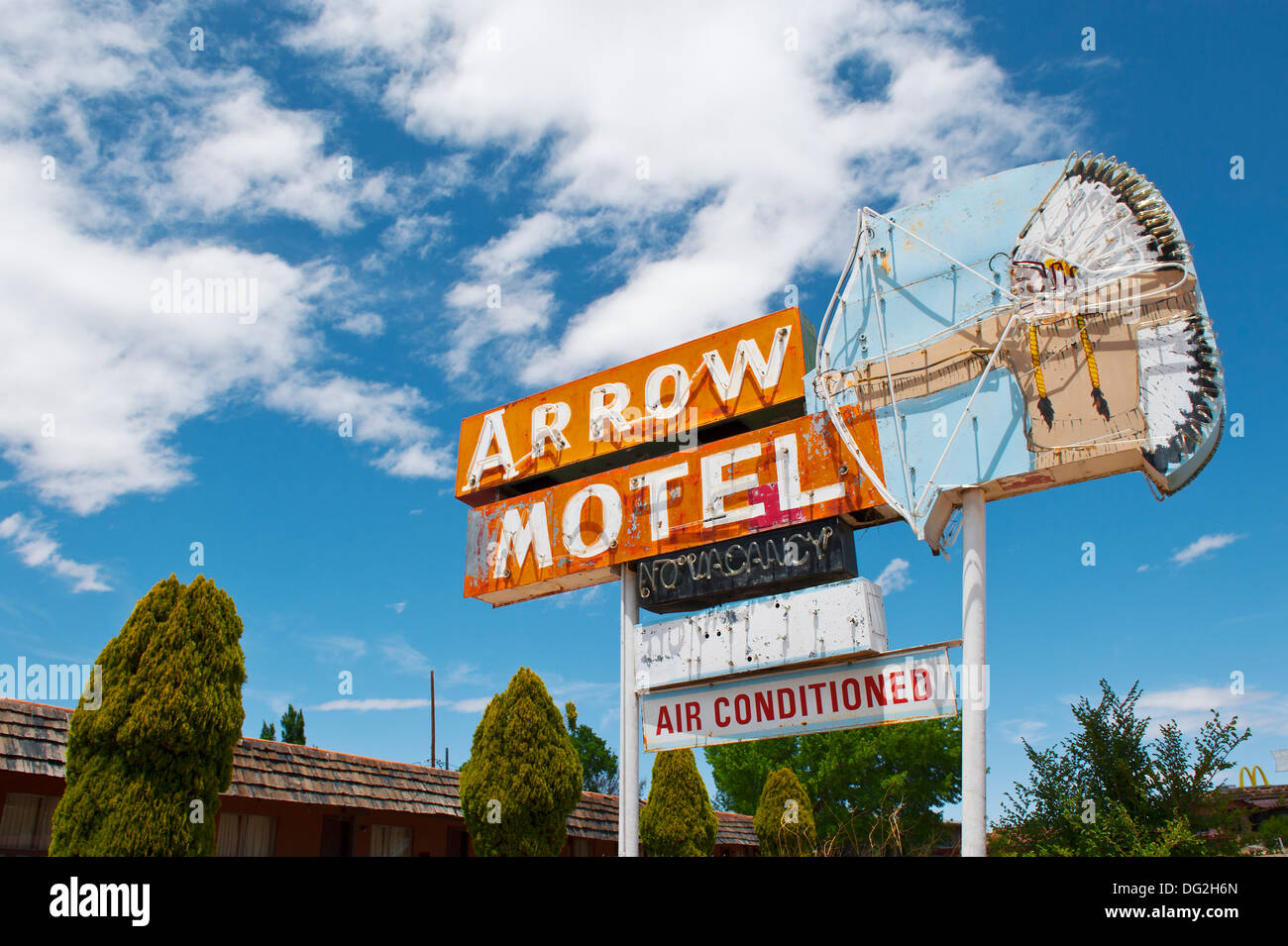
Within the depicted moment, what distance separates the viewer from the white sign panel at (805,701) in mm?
12898

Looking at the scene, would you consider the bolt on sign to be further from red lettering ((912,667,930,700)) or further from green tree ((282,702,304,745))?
green tree ((282,702,304,745))

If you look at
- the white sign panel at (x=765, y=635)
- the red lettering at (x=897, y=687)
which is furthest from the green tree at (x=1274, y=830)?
the white sign panel at (x=765, y=635)

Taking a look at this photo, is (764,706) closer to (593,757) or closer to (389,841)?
(389,841)

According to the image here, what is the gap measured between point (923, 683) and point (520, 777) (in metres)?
6.35

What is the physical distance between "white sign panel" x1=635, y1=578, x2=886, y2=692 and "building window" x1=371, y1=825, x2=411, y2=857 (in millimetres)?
7717

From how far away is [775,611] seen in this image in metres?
14.4

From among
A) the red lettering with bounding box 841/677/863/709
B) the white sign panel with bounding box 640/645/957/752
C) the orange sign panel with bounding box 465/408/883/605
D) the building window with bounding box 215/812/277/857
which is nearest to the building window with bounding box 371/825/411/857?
the building window with bounding box 215/812/277/857

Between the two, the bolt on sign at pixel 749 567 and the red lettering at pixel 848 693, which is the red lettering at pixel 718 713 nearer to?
the bolt on sign at pixel 749 567

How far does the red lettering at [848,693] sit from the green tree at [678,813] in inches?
312

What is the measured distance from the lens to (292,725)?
42688mm

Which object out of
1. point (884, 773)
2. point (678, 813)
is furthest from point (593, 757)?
point (678, 813)
